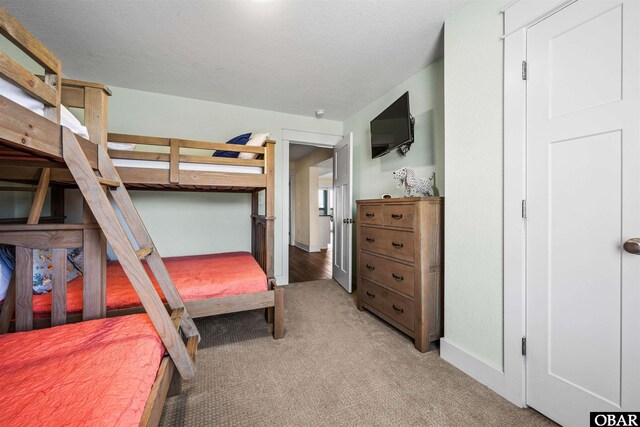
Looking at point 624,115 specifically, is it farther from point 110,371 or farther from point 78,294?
point 78,294

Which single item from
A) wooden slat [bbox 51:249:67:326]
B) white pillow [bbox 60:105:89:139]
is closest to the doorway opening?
wooden slat [bbox 51:249:67:326]

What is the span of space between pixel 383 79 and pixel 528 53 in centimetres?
147

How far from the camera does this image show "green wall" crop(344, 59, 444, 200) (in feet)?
7.32

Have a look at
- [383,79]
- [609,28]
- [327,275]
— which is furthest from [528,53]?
[327,275]

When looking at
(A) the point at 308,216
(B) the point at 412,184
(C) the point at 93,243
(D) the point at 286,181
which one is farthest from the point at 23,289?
(A) the point at 308,216

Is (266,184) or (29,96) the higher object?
(29,96)

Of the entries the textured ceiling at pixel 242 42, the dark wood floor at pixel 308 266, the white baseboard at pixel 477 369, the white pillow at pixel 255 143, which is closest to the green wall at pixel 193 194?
the textured ceiling at pixel 242 42

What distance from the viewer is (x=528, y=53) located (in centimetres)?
128

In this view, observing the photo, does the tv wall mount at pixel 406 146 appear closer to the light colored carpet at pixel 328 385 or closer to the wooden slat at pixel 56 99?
the light colored carpet at pixel 328 385

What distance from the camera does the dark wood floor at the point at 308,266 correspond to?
3806 mm

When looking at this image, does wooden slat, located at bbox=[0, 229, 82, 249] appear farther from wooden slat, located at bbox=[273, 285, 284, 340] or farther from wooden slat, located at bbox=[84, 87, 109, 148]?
wooden slat, located at bbox=[273, 285, 284, 340]

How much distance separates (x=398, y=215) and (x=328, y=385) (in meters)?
1.29

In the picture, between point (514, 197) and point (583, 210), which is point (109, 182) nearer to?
point (514, 197)

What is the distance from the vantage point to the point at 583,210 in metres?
1.11
